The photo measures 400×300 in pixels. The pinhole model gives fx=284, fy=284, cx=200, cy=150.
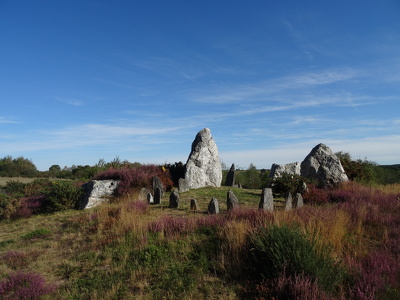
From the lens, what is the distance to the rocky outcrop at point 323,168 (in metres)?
15.7

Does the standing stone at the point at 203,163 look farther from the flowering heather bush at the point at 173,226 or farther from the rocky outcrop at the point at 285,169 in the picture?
the flowering heather bush at the point at 173,226

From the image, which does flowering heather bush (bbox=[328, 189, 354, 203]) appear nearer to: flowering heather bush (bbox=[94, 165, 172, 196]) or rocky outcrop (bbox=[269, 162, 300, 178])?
rocky outcrop (bbox=[269, 162, 300, 178])

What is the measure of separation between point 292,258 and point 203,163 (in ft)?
38.1

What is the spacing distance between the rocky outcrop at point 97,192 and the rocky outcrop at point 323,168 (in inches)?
423

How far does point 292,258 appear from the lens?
496cm

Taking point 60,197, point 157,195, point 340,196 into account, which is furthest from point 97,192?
point 340,196

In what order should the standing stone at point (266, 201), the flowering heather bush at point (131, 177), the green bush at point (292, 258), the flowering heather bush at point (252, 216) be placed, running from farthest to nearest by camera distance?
the flowering heather bush at point (131, 177), the standing stone at point (266, 201), the flowering heather bush at point (252, 216), the green bush at point (292, 258)

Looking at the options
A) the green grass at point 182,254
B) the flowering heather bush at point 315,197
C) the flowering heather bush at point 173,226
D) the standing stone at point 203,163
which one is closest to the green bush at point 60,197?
the green grass at point 182,254

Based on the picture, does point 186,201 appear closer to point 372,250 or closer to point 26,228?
point 26,228

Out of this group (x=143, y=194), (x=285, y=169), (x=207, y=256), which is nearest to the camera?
(x=207, y=256)

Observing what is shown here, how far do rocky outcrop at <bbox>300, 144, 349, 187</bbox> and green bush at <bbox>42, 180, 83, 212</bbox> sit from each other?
12.3 m

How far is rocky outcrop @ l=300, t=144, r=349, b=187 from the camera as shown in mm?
15672

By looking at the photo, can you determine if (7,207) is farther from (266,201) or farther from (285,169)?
(285,169)

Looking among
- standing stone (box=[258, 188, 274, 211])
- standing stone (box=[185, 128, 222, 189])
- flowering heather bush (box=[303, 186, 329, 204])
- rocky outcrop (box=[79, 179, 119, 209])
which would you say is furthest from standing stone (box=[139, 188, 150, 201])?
flowering heather bush (box=[303, 186, 329, 204])
